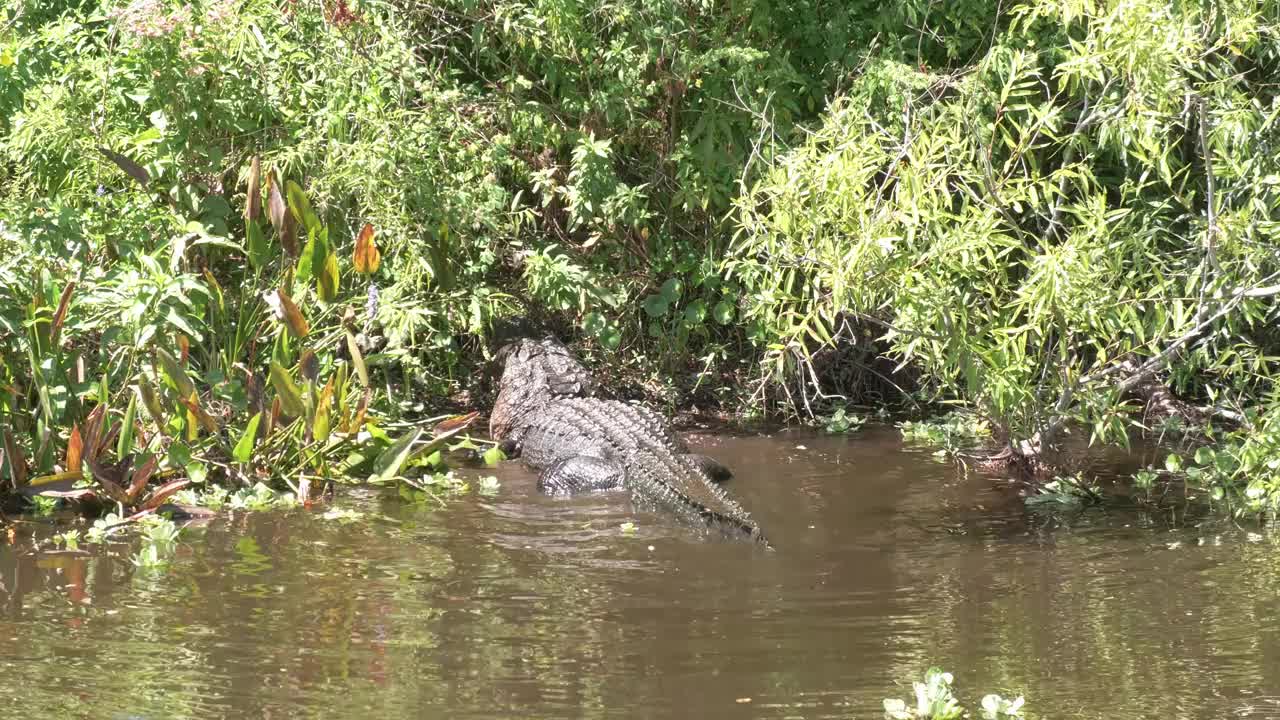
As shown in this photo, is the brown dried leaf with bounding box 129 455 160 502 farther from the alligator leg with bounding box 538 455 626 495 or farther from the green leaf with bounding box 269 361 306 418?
the alligator leg with bounding box 538 455 626 495

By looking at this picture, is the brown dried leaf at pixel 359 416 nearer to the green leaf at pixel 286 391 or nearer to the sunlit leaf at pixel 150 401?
the green leaf at pixel 286 391

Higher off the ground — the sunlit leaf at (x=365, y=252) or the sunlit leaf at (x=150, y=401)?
the sunlit leaf at (x=365, y=252)

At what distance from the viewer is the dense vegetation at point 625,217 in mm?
5434

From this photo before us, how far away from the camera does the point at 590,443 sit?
274 inches

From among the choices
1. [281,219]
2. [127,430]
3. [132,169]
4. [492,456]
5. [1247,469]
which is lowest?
[492,456]

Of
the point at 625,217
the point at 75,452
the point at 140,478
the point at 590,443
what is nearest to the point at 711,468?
the point at 590,443

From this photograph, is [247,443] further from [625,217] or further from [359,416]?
[625,217]

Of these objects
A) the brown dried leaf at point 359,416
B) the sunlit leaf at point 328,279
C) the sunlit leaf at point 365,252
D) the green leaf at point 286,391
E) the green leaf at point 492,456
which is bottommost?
the green leaf at point 492,456

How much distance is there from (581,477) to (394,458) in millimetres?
900

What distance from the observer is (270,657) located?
413 cm

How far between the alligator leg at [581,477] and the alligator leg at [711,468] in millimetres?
372

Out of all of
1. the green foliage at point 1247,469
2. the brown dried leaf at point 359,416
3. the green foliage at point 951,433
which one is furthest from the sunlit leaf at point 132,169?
the green foliage at point 1247,469

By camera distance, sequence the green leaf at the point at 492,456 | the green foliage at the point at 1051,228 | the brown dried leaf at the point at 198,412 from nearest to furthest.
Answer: the green foliage at the point at 1051,228
the brown dried leaf at the point at 198,412
the green leaf at the point at 492,456

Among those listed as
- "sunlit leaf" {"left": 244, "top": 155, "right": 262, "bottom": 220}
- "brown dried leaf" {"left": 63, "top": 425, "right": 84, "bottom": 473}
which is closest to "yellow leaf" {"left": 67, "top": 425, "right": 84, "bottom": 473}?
"brown dried leaf" {"left": 63, "top": 425, "right": 84, "bottom": 473}
